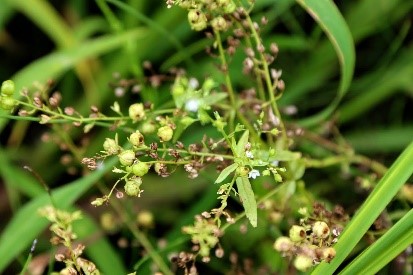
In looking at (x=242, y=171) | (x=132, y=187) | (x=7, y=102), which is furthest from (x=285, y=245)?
(x=7, y=102)

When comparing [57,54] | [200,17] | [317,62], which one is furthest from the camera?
[317,62]

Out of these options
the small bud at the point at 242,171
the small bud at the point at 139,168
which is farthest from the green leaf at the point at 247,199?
the small bud at the point at 139,168

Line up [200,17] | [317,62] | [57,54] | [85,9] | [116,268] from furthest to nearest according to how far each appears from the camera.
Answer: [85,9], [317,62], [57,54], [116,268], [200,17]

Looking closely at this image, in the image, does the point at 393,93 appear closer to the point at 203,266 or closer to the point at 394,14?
the point at 394,14

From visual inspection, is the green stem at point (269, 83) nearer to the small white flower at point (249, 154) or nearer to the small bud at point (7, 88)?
the small white flower at point (249, 154)

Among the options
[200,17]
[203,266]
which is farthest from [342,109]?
[200,17]

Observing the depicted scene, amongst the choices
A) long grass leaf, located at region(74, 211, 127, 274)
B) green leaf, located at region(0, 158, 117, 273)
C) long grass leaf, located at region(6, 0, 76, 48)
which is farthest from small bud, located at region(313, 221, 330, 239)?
long grass leaf, located at region(6, 0, 76, 48)

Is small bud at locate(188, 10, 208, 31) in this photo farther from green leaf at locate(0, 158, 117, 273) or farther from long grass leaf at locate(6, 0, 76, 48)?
long grass leaf at locate(6, 0, 76, 48)
